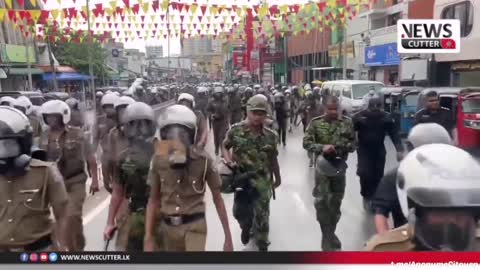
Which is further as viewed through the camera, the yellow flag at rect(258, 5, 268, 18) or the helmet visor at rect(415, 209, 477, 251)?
the yellow flag at rect(258, 5, 268, 18)

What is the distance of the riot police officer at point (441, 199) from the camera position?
1.91 metres

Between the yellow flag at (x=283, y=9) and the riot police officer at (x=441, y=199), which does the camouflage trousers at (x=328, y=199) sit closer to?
the riot police officer at (x=441, y=199)

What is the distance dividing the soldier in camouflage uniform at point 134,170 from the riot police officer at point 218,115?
30cm

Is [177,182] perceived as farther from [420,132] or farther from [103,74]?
[420,132]

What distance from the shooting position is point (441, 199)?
1.91 m

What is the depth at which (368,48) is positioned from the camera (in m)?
2.14

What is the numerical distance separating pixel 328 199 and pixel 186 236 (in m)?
0.59

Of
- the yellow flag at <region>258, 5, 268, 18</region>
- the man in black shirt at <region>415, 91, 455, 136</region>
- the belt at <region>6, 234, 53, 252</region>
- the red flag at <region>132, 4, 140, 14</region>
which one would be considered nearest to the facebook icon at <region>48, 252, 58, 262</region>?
the belt at <region>6, 234, 53, 252</region>

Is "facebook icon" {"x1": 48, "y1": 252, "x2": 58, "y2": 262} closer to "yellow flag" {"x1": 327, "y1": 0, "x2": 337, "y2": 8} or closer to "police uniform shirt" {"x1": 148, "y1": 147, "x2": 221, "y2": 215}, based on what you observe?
"police uniform shirt" {"x1": 148, "y1": 147, "x2": 221, "y2": 215}

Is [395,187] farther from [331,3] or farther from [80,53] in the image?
[80,53]

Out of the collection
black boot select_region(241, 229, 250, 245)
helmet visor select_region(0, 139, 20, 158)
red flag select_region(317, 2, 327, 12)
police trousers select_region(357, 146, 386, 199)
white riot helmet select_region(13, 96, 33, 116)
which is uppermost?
red flag select_region(317, 2, 327, 12)

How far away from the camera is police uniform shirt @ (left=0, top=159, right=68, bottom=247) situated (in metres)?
2.14

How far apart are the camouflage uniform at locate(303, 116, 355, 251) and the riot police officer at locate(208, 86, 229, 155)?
38 cm

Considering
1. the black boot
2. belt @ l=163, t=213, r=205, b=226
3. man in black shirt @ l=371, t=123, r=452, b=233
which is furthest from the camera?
the black boot
